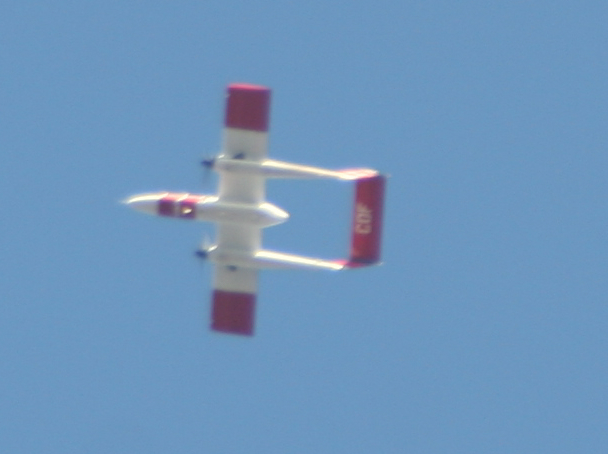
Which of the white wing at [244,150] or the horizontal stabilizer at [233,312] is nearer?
the white wing at [244,150]

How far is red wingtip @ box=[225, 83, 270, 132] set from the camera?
4262 cm

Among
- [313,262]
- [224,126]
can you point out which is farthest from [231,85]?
[313,262]

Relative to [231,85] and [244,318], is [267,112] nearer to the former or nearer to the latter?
[231,85]

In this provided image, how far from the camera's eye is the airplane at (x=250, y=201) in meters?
42.3

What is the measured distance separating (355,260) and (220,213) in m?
2.64

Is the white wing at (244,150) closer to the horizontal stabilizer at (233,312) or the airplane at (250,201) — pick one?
the airplane at (250,201)

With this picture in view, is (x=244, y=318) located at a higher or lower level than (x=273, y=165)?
lower

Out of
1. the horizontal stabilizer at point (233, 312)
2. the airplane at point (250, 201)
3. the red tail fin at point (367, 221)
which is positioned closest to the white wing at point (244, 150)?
the airplane at point (250, 201)

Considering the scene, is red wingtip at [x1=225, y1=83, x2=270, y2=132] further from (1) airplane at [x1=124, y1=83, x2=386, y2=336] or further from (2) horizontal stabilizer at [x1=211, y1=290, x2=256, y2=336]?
(2) horizontal stabilizer at [x1=211, y1=290, x2=256, y2=336]

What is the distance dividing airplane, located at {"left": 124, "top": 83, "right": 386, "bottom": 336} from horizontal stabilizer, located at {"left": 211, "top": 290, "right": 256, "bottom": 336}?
840 mm

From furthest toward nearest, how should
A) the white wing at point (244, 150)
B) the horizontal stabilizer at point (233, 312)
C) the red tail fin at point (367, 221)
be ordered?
1. the horizontal stabilizer at point (233, 312)
2. the white wing at point (244, 150)
3. the red tail fin at point (367, 221)

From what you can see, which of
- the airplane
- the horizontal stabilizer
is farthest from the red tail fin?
the horizontal stabilizer

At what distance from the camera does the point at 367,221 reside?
42.4 meters

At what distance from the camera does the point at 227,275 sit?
43.8m
